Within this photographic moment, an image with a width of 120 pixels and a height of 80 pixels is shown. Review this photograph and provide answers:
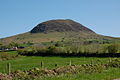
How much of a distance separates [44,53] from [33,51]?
17.4ft

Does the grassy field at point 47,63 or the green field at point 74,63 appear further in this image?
the grassy field at point 47,63

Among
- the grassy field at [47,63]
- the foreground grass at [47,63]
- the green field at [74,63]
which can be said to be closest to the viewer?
the green field at [74,63]

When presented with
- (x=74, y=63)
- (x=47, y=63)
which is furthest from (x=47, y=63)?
(x=74, y=63)

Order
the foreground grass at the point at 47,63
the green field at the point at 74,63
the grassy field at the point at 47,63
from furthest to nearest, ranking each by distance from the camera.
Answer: the grassy field at the point at 47,63 → the foreground grass at the point at 47,63 → the green field at the point at 74,63

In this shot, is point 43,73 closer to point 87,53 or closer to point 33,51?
point 87,53

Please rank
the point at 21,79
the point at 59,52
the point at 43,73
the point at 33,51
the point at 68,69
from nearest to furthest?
1. the point at 21,79
2. the point at 43,73
3. the point at 68,69
4. the point at 59,52
5. the point at 33,51

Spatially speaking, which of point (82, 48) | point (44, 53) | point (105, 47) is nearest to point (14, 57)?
point (44, 53)

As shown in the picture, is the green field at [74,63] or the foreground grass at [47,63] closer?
the green field at [74,63]

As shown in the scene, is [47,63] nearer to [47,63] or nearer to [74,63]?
[47,63]

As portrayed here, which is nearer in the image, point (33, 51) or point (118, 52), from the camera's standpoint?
point (118, 52)

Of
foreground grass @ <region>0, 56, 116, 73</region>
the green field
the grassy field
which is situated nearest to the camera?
the green field

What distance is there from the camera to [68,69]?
22875 mm

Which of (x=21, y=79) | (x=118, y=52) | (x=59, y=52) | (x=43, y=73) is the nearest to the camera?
(x=21, y=79)

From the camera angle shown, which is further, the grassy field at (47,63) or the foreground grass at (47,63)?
the grassy field at (47,63)
